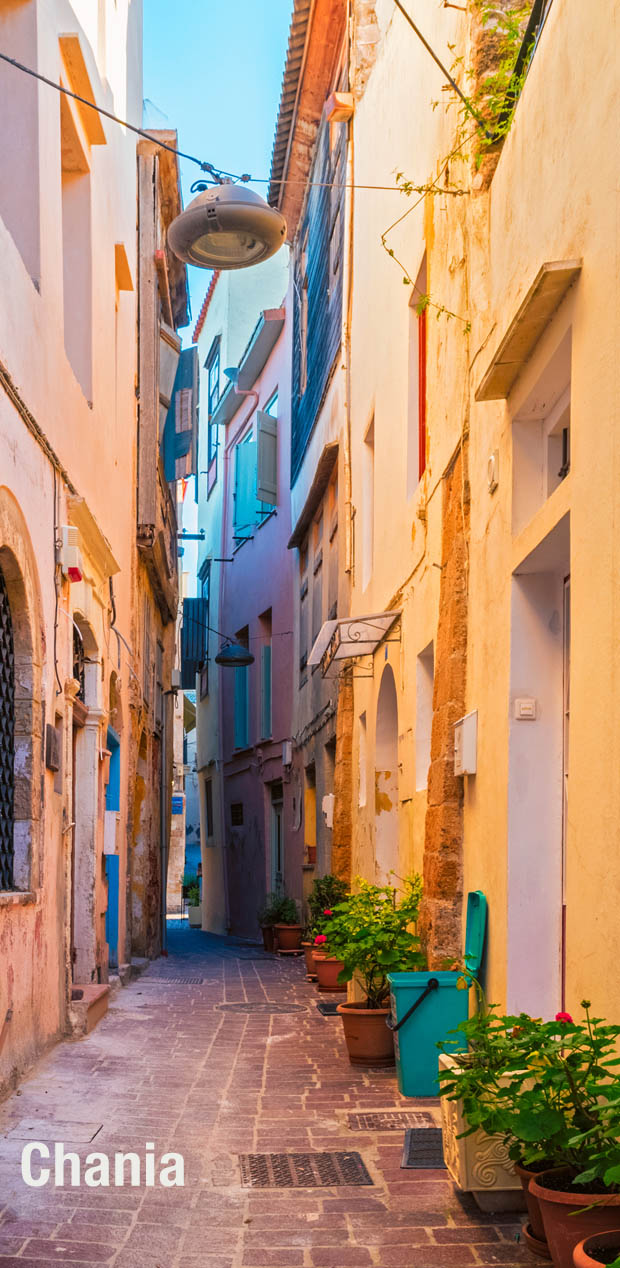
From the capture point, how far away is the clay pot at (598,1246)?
8.39 feet

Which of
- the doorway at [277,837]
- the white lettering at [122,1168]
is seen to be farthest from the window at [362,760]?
the doorway at [277,837]

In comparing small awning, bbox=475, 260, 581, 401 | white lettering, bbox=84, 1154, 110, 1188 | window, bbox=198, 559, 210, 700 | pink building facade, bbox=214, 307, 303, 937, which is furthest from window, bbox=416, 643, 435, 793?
window, bbox=198, 559, 210, 700

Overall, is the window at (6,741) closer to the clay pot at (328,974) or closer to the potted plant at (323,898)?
the clay pot at (328,974)

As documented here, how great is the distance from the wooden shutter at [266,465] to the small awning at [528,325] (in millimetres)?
16121

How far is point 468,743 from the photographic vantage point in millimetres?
5715

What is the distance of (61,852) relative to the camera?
7.76 meters

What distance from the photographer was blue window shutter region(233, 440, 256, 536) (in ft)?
72.6

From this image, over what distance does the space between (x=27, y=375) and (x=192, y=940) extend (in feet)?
55.1

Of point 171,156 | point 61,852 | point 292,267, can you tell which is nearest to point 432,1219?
point 61,852

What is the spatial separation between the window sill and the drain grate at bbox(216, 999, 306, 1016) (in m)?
3.33

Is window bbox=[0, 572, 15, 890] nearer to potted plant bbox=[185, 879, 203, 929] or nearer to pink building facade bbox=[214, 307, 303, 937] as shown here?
pink building facade bbox=[214, 307, 303, 937]

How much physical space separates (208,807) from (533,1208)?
24381 millimetres

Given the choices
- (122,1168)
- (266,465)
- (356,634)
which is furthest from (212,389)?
(122,1168)

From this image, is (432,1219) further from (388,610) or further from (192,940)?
(192,940)
